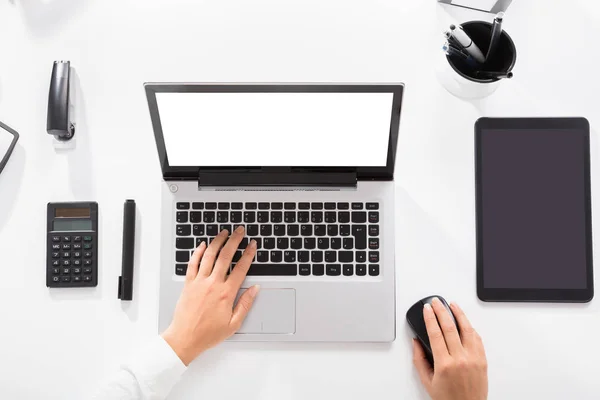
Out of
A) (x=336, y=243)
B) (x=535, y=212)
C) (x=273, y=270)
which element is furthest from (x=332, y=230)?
(x=535, y=212)

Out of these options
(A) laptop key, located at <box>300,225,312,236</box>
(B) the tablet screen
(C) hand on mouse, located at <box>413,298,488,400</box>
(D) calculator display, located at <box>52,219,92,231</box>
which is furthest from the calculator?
(B) the tablet screen

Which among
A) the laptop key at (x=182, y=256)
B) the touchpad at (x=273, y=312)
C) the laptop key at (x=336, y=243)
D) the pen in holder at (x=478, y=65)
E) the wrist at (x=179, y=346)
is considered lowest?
the wrist at (x=179, y=346)

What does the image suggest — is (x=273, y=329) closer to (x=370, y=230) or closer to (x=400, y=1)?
(x=370, y=230)

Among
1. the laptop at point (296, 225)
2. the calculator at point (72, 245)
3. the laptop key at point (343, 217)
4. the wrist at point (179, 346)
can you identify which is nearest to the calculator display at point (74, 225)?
the calculator at point (72, 245)

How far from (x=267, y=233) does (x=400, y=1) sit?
1.72ft

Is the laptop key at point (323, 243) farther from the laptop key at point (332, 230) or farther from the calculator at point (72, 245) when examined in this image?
the calculator at point (72, 245)

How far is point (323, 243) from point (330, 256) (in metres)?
0.03

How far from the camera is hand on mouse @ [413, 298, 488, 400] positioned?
0.73 metres

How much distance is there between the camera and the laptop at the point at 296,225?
0.74m

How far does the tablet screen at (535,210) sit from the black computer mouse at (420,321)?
0.37ft

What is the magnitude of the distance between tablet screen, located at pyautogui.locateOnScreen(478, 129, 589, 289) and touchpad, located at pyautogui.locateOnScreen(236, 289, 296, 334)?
0.36 metres

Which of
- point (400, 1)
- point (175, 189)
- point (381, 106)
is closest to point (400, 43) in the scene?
point (400, 1)

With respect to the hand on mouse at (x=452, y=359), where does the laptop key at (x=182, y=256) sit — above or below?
above

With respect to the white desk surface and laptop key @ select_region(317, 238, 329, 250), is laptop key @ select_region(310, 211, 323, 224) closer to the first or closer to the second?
laptop key @ select_region(317, 238, 329, 250)
